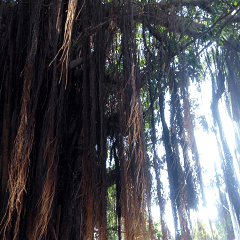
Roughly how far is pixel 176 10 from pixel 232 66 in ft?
2.46

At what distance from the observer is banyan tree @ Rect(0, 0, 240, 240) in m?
1.22

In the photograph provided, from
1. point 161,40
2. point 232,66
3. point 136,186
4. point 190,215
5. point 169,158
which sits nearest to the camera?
point 136,186

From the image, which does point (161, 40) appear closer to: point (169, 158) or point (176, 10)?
point (176, 10)

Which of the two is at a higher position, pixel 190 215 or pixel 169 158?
pixel 169 158

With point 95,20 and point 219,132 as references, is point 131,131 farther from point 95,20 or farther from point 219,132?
point 219,132

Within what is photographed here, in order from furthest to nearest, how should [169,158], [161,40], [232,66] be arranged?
[232,66], [161,40], [169,158]

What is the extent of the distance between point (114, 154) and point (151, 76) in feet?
2.24

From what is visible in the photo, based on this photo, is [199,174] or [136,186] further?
[199,174]

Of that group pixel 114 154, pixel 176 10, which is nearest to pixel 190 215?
pixel 114 154

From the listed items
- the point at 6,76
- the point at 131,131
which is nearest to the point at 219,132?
the point at 131,131

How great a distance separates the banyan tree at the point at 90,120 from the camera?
122 centimetres

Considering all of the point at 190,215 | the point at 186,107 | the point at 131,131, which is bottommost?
the point at 190,215

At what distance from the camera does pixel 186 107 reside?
150cm

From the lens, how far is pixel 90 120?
1.36 metres
